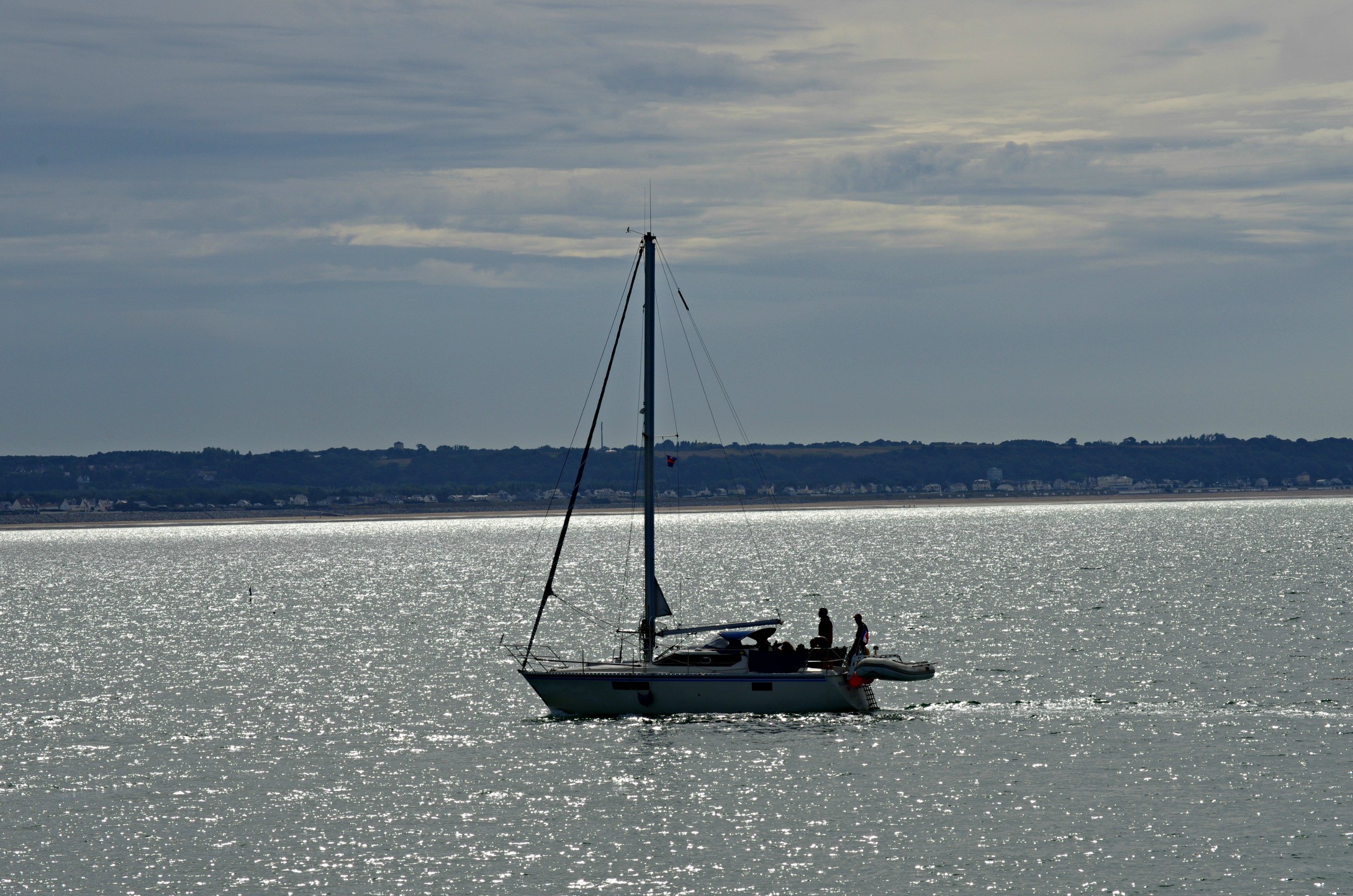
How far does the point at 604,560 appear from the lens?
192 metres

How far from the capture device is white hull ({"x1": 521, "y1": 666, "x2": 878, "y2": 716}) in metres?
45.5

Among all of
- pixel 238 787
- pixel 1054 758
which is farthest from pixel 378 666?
pixel 1054 758

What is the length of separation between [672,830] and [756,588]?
90696 mm

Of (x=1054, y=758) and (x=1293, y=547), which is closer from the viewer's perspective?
(x=1054, y=758)

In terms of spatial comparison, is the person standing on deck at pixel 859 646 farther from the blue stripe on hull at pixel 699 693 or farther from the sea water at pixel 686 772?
the sea water at pixel 686 772

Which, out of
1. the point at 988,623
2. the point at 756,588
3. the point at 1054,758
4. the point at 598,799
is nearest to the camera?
the point at 598,799

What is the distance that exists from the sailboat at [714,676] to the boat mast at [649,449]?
5 centimetres

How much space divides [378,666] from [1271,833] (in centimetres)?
4448

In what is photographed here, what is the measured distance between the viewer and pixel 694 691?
45750 millimetres

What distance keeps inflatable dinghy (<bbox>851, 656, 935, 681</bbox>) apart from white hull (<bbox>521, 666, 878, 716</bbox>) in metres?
0.56

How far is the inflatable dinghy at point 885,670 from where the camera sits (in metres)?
45.5

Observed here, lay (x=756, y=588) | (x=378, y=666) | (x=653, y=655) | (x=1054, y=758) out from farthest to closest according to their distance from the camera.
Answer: (x=756, y=588) < (x=378, y=666) < (x=653, y=655) < (x=1054, y=758)

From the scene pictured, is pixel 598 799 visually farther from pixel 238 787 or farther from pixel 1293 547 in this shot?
pixel 1293 547

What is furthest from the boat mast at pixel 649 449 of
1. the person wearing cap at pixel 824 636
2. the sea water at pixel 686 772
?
the person wearing cap at pixel 824 636
